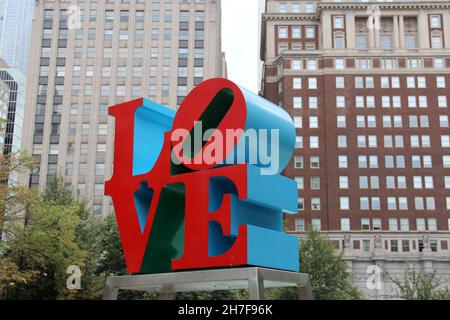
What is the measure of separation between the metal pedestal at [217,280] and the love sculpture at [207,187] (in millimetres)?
226

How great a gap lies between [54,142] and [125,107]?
76.6m

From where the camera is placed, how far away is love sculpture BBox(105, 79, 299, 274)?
1397 centimetres

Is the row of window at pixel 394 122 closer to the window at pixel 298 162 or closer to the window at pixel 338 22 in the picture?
the window at pixel 298 162

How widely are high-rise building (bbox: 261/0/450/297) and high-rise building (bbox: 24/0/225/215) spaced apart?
1358cm

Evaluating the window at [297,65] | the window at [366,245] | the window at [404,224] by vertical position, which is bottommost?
the window at [366,245]

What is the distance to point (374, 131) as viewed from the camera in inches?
3506

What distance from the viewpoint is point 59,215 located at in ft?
96.7

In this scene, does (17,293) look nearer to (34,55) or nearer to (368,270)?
(368,270)

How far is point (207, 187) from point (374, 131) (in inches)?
3080

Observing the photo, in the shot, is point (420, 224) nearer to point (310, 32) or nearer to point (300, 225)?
point (300, 225)

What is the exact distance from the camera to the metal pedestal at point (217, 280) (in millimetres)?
13125

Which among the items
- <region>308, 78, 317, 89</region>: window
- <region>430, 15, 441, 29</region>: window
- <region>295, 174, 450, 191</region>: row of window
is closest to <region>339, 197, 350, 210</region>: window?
<region>295, 174, 450, 191</region>: row of window

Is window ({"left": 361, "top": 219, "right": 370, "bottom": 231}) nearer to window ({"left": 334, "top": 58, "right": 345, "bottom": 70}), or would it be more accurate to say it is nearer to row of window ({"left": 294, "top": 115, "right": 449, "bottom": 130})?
row of window ({"left": 294, "top": 115, "right": 449, "bottom": 130})

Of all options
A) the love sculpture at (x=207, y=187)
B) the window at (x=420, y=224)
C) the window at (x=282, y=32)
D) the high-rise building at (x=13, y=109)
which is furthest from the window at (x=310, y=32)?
the love sculpture at (x=207, y=187)
